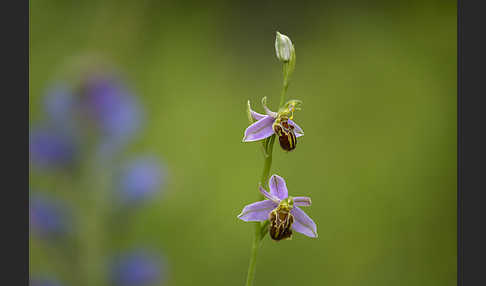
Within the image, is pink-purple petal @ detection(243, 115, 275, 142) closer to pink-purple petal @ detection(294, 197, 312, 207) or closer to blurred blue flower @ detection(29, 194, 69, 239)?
pink-purple petal @ detection(294, 197, 312, 207)

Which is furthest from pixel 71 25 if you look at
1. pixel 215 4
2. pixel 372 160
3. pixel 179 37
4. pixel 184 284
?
pixel 372 160

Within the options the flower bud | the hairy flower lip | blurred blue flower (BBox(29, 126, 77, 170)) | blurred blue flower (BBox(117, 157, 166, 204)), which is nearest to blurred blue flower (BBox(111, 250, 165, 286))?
blurred blue flower (BBox(117, 157, 166, 204))

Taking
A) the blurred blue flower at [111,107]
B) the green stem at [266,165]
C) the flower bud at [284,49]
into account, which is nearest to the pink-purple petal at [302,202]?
the green stem at [266,165]

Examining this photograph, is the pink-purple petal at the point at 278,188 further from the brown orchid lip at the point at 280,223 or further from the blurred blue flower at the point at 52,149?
the blurred blue flower at the point at 52,149

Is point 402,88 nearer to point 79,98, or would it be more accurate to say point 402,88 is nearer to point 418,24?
point 418,24

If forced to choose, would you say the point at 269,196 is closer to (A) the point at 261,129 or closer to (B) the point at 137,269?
(A) the point at 261,129

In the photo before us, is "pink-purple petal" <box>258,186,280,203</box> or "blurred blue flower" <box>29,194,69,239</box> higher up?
"pink-purple petal" <box>258,186,280,203</box>
